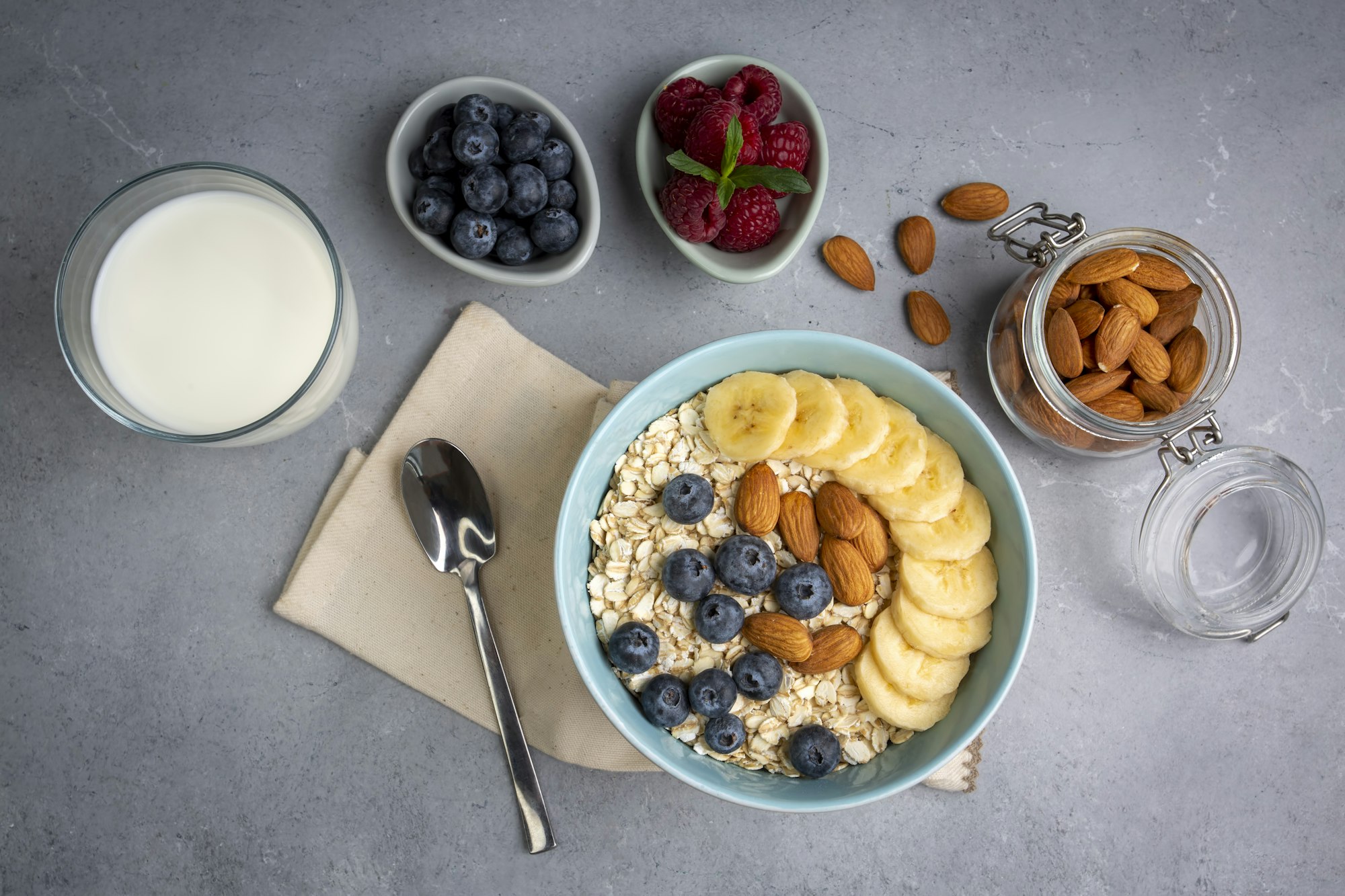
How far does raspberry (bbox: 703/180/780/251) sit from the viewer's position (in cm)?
129

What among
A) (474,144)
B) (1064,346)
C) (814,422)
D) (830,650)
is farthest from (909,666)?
(474,144)

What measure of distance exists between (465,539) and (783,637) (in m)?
0.52

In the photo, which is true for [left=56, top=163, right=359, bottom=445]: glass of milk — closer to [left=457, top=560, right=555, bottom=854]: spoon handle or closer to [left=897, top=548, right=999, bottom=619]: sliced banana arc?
[left=457, top=560, right=555, bottom=854]: spoon handle

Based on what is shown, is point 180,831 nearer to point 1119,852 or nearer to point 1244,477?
point 1119,852

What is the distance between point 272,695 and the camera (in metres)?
1.37

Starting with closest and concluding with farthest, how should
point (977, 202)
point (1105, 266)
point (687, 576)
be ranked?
point (687, 576), point (1105, 266), point (977, 202)

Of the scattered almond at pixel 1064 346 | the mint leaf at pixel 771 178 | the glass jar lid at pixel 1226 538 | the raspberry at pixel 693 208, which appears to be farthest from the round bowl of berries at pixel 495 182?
the glass jar lid at pixel 1226 538

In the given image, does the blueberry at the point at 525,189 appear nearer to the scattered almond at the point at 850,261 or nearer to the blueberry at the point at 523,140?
the blueberry at the point at 523,140

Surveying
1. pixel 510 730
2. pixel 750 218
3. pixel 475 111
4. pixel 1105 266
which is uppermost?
pixel 1105 266

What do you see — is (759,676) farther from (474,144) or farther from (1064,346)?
(474,144)

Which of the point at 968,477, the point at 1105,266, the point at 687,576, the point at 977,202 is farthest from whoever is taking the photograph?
the point at 977,202

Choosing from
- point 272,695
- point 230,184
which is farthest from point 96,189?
point 272,695

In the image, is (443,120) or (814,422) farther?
(443,120)

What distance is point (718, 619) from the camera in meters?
1.10
